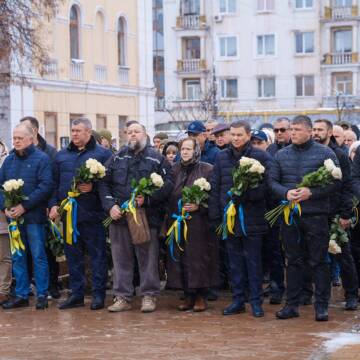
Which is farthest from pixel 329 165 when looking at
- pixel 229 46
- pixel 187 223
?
pixel 229 46

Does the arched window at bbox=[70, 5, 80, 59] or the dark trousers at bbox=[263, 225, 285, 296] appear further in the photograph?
the arched window at bbox=[70, 5, 80, 59]

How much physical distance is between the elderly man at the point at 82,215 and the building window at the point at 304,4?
50.0m

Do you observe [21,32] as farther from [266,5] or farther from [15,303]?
[266,5]

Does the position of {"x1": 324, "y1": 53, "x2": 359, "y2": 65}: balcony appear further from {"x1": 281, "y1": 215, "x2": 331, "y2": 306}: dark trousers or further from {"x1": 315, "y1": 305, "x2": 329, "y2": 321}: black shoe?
{"x1": 315, "y1": 305, "x2": 329, "y2": 321}: black shoe

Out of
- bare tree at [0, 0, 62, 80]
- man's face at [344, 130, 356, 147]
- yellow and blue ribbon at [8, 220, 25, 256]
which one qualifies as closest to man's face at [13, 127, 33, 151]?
yellow and blue ribbon at [8, 220, 25, 256]

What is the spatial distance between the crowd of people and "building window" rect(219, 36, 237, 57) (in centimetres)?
5003

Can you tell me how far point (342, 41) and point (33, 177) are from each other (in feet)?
167

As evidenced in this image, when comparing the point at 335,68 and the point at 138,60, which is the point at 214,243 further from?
the point at 335,68

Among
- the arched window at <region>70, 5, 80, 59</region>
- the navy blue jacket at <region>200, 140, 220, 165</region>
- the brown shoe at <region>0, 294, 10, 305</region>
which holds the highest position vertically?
the arched window at <region>70, 5, 80, 59</region>

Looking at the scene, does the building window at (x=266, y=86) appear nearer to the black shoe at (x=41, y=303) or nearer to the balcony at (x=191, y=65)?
the balcony at (x=191, y=65)

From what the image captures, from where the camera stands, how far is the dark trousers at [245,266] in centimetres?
1120

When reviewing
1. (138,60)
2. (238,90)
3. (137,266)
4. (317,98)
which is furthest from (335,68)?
(137,266)

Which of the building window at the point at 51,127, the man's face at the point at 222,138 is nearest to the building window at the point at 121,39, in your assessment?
the building window at the point at 51,127

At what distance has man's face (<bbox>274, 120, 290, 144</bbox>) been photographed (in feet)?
42.7
